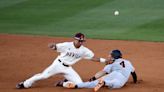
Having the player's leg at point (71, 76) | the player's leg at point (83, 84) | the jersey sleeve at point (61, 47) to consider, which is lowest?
the player's leg at point (83, 84)

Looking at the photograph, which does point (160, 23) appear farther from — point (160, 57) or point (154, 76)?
point (154, 76)

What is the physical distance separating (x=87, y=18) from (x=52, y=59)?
6.50 meters

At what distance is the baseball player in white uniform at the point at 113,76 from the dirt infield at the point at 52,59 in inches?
5.9

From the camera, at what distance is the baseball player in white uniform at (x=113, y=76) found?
412 inches

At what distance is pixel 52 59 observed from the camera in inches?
531

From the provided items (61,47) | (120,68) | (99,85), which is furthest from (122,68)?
(61,47)

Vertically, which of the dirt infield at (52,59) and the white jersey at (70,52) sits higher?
the white jersey at (70,52)

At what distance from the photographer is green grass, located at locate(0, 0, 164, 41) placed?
17205mm

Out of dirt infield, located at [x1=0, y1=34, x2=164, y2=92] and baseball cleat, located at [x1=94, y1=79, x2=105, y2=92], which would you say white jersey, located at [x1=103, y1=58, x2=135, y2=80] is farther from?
baseball cleat, located at [x1=94, y1=79, x2=105, y2=92]

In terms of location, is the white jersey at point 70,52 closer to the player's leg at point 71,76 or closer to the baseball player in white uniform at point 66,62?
the baseball player in white uniform at point 66,62

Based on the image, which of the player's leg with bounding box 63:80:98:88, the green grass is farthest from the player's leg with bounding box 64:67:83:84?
the green grass

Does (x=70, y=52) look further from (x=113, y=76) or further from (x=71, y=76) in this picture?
(x=113, y=76)

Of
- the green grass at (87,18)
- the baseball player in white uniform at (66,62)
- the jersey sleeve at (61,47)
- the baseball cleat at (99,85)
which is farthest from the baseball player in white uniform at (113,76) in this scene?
the green grass at (87,18)

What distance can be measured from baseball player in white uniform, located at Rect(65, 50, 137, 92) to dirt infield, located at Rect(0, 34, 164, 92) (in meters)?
0.15
